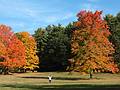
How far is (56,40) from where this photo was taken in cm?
13888

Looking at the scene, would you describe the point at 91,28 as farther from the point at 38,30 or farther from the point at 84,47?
the point at 38,30

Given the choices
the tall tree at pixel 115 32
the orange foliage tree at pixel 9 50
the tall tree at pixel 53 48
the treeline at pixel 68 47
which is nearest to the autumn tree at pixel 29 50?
the treeline at pixel 68 47

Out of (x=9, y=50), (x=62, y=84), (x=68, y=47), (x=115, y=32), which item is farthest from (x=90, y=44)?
(x=68, y=47)

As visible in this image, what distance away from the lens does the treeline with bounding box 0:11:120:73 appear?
75188mm

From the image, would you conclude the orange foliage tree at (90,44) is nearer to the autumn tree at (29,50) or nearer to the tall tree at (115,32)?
the tall tree at (115,32)

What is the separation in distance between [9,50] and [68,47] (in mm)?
31818

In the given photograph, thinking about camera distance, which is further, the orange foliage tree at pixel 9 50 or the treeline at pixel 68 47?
the orange foliage tree at pixel 9 50

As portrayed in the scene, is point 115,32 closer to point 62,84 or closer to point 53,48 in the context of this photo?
point 53,48

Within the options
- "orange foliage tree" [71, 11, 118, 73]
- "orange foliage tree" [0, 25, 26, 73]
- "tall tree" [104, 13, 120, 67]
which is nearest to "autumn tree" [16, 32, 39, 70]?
"orange foliage tree" [0, 25, 26, 73]

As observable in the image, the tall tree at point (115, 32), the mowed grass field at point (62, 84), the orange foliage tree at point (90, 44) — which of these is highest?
the tall tree at point (115, 32)

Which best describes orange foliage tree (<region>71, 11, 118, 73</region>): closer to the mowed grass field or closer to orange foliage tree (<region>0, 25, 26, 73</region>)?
the mowed grass field

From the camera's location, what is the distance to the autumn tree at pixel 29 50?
13250cm

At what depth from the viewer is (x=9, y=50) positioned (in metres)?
107

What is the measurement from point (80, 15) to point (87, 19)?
69.4 inches
